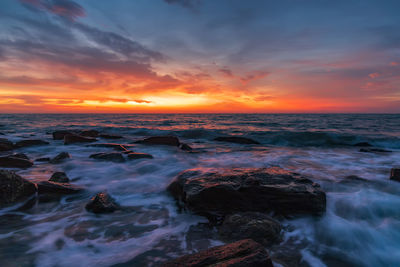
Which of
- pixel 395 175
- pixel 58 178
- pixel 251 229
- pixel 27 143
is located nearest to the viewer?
pixel 251 229

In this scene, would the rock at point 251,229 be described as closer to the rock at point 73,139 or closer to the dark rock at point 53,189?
the dark rock at point 53,189

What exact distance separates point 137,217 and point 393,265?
294 cm

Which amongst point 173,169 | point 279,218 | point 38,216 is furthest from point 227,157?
point 38,216

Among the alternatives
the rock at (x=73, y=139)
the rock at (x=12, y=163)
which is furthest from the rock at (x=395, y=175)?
the rock at (x=73, y=139)

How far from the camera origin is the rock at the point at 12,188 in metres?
2.96

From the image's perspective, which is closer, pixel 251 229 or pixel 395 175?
pixel 251 229

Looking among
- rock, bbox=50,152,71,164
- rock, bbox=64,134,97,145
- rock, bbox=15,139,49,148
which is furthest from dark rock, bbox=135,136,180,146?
rock, bbox=15,139,49,148

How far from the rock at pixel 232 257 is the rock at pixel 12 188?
2891 mm

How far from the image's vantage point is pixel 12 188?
3.04m

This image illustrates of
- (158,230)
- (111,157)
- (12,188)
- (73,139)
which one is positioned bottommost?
(158,230)

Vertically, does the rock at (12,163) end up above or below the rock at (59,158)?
above

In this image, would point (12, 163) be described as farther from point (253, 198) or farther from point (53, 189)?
point (253, 198)

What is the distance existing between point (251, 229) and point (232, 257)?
0.72 metres

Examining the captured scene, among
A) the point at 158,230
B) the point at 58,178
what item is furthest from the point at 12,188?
the point at 158,230
